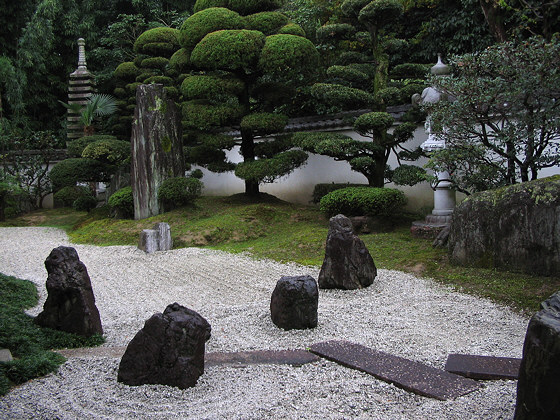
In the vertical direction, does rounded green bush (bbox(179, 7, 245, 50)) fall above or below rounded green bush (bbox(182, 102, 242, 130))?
above

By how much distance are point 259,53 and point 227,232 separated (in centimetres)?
348

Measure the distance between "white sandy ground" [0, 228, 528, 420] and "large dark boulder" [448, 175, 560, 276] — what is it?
2.22 ft

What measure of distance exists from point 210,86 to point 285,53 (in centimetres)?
159

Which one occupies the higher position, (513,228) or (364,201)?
(364,201)

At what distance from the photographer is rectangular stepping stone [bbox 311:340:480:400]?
10.3 ft

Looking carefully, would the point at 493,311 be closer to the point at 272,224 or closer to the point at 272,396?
the point at 272,396

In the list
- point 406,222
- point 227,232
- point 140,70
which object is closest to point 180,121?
point 227,232

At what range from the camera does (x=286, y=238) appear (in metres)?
8.86

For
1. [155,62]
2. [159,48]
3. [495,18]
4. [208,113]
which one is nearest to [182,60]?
[208,113]

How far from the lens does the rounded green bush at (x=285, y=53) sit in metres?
9.91

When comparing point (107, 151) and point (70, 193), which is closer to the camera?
point (107, 151)

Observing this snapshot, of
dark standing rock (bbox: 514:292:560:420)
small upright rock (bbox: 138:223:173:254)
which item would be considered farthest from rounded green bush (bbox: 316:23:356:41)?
dark standing rock (bbox: 514:292:560:420)

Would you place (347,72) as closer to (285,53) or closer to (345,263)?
(285,53)

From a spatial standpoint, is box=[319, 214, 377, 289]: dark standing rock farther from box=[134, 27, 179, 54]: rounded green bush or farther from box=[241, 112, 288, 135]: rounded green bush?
box=[134, 27, 179, 54]: rounded green bush
